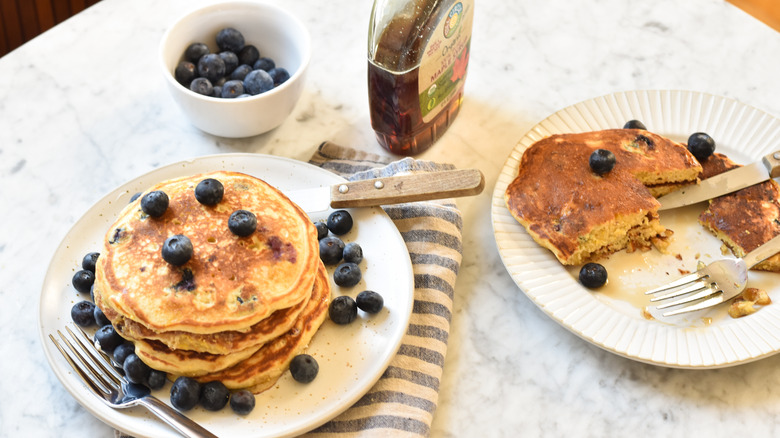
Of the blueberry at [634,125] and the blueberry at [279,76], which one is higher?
the blueberry at [634,125]

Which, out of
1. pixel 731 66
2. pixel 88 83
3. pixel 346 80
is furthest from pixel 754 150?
pixel 88 83

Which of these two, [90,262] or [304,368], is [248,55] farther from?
[304,368]

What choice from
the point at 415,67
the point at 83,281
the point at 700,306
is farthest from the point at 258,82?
the point at 700,306

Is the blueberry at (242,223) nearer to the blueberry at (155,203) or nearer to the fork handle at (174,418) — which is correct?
the blueberry at (155,203)

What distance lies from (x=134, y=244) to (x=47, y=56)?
1061 mm

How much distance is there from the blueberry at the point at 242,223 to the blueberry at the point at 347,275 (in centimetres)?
24

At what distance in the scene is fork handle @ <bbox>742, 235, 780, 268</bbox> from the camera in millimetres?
1596

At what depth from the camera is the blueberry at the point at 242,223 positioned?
1.43 metres

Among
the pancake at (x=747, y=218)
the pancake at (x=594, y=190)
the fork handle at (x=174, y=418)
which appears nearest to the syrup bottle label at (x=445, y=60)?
A: the pancake at (x=594, y=190)

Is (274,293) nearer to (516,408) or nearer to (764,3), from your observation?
(516,408)

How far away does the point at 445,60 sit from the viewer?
5.86 ft

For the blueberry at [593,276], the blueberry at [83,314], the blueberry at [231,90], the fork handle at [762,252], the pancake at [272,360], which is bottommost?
the blueberry at [83,314]

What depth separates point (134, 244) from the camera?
1.46 meters

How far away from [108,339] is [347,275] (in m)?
0.51
